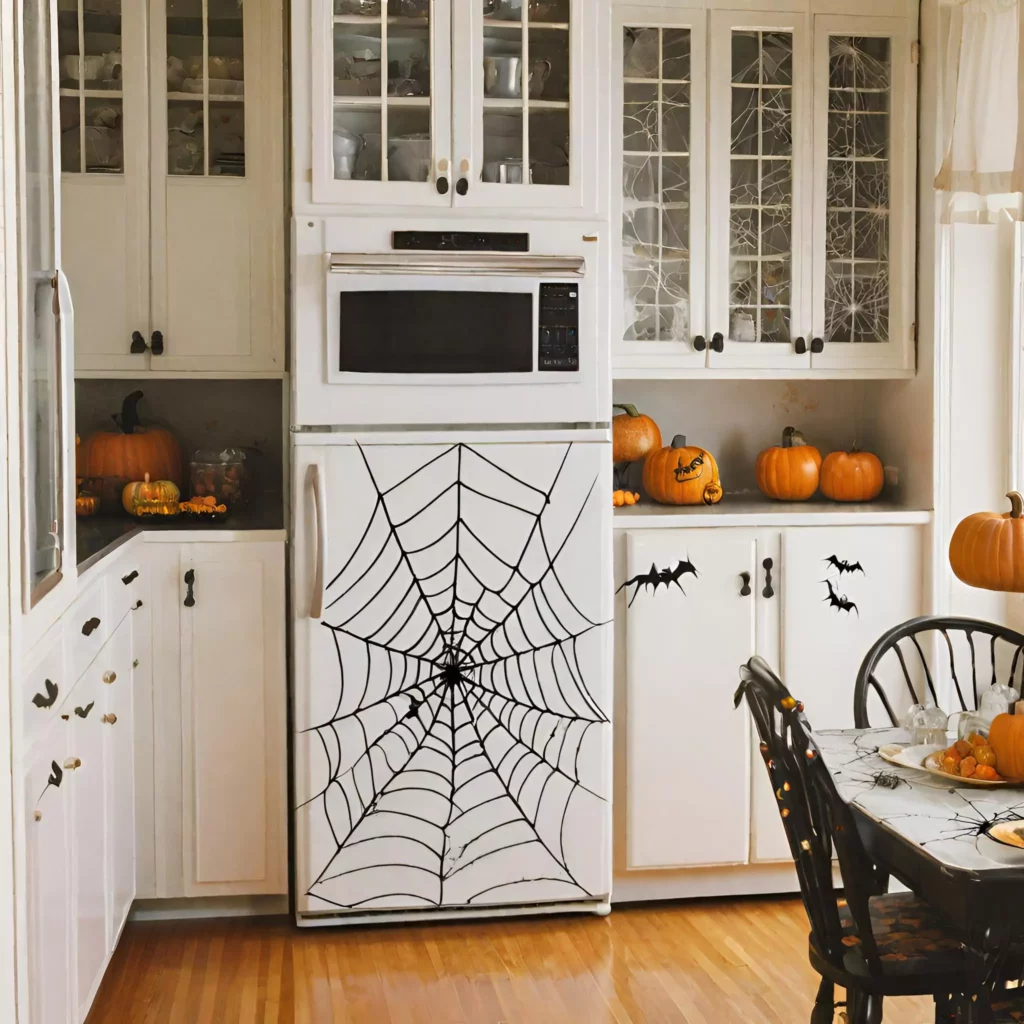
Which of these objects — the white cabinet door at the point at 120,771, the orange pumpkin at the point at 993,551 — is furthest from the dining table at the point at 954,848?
the white cabinet door at the point at 120,771

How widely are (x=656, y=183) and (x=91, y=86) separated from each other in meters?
1.47

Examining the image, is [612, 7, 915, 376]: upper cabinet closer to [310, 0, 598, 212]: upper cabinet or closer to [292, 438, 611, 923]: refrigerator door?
[310, 0, 598, 212]: upper cabinet

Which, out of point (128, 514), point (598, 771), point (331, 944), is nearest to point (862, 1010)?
point (598, 771)

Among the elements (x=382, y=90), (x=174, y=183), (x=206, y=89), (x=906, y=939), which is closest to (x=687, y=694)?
(x=906, y=939)

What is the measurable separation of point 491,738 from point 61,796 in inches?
47.3

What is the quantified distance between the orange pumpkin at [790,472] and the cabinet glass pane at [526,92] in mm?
1024

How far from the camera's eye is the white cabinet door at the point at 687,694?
120 inches

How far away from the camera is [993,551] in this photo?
1912 mm

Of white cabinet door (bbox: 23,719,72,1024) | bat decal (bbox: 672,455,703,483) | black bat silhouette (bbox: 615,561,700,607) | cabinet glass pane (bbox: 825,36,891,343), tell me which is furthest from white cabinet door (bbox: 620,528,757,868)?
white cabinet door (bbox: 23,719,72,1024)

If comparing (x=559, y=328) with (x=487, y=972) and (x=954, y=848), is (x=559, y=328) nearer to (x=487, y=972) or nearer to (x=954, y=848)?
(x=487, y=972)

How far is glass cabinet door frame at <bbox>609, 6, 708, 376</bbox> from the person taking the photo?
3.15 meters

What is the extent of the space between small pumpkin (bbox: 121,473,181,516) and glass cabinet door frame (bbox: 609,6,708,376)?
1209 mm

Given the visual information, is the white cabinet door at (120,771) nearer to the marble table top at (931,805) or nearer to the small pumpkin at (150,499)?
the small pumpkin at (150,499)

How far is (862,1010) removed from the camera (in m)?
1.82
